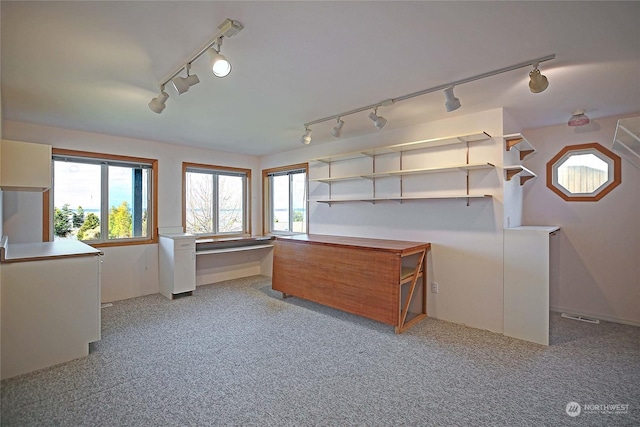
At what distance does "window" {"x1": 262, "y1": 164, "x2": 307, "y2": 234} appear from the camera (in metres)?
5.43

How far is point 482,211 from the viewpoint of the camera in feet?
10.6

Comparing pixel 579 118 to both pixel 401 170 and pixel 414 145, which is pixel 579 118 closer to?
pixel 414 145

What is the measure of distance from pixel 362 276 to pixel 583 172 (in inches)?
119

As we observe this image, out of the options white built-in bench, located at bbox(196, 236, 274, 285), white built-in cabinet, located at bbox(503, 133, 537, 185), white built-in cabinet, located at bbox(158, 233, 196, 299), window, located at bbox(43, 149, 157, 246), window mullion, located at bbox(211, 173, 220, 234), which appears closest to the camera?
white built-in cabinet, located at bbox(503, 133, 537, 185)

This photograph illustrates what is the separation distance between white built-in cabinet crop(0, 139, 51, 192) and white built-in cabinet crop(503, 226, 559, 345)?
4.41m

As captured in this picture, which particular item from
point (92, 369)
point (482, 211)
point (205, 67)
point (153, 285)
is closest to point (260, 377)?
point (92, 369)

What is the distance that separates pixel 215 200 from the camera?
5578 mm

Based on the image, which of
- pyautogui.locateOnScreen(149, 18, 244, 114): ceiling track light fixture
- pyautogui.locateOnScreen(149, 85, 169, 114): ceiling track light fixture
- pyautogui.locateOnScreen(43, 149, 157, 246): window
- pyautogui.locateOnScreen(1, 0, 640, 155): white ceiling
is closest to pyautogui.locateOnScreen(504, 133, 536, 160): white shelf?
pyautogui.locateOnScreen(1, 0, 640, 155): white ceiling

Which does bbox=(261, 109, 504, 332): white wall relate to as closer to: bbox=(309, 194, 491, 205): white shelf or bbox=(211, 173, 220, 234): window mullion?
bbox=(309, 194, 491, 205): white shelf

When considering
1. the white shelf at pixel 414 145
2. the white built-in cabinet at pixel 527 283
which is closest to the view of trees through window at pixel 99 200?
the white shelf at pixel 414 145

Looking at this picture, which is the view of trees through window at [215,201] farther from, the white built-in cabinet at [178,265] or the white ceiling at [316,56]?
the white ceiling at [316,56]

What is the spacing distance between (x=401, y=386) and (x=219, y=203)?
4477 mm

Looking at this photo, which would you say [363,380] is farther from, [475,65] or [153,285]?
[153,285]

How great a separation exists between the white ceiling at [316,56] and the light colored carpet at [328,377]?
233 cm
